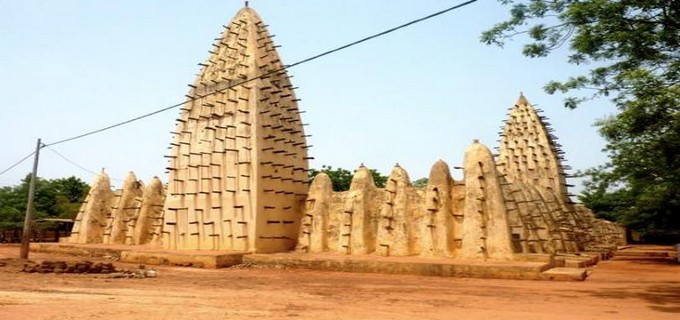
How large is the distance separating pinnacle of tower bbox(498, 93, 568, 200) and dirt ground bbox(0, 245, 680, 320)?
18359 millimetres

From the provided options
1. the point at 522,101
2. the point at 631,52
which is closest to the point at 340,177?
the point at 522,101

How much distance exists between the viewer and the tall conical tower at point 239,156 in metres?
22.4

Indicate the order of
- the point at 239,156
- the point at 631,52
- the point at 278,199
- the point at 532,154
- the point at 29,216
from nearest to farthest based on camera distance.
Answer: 1. the point at 631,52
2. the point at 29,216
3. the point at 239,156
4. the point at 278,199
5. the point at 532,154

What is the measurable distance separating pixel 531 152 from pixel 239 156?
2110cm

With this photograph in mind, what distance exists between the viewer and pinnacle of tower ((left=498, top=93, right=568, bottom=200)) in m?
34.0

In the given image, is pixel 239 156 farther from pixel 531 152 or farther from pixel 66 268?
pixel 531 152

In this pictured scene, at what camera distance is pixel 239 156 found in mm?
22922

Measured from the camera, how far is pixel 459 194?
789 inches

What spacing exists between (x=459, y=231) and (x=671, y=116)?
31.7 ft

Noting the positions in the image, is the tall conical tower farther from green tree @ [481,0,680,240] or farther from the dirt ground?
green tree @ [481,0,680,240]

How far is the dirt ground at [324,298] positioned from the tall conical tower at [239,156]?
622cm

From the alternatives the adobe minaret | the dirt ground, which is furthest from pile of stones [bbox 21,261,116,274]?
the adobe minaret

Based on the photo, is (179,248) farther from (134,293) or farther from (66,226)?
(66,226)

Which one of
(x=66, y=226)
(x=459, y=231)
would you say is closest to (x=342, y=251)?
(x=459, y=231)
